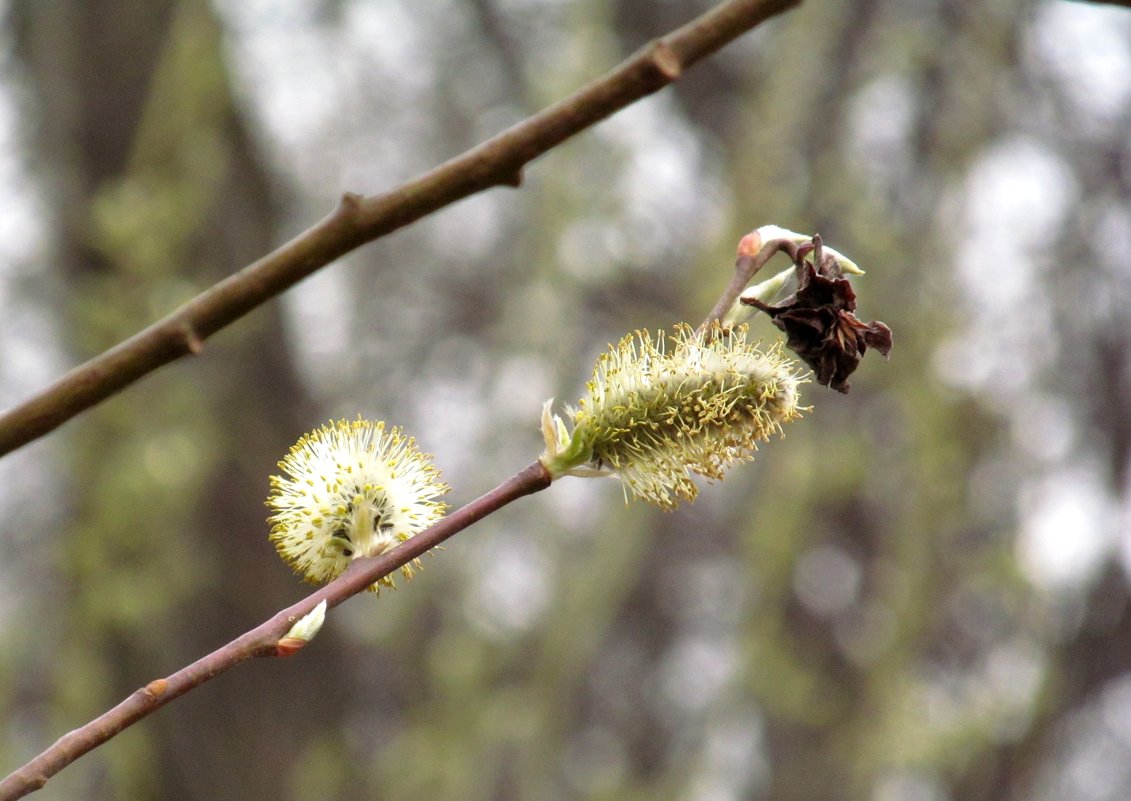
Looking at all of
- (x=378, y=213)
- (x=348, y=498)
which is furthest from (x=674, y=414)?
(x=378, y=213)

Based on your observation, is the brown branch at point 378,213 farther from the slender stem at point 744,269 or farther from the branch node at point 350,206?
the slender stem at point 744,269

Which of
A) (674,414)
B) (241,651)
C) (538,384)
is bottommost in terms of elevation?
(241,651)

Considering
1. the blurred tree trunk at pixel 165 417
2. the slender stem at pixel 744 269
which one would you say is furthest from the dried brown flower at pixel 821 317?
the blurred tree trunk at pixel 165 417

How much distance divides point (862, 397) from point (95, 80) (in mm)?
3150

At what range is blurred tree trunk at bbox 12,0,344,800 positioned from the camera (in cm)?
387

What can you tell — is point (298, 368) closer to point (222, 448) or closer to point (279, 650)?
point (222, 448)

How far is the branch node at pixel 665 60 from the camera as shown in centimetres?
77

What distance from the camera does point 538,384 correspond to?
183 inches

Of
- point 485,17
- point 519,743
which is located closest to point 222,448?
point 519,743

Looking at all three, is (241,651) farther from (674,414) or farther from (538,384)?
(538,384)

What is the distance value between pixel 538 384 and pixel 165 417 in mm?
1303

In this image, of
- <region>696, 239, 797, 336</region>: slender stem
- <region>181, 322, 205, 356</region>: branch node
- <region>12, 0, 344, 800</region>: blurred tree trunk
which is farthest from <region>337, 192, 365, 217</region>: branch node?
<region>12, 0, 344, 800</region>: blurred tree trunk

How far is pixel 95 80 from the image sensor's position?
173 inches

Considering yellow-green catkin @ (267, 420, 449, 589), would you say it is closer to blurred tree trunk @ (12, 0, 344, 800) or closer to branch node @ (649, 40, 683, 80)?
branch node @ (649, 40, 683, 80)
